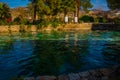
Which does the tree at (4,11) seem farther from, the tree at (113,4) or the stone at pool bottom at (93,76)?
the stone at pool bottom at (93,76)

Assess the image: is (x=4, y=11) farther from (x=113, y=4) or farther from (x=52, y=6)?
(x=113, y=4)

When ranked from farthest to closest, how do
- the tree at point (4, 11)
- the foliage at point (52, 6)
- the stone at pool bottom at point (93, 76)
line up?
the foliage at point (52, 6) → the tree at point (4, 11) → the stone at pool bottom at point (93, 76)

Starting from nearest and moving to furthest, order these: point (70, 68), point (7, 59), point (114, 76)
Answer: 1. point (114, 76)
2. point (70, 68)
3. point (7, 59)

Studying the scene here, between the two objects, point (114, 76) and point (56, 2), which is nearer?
point (114, 76)

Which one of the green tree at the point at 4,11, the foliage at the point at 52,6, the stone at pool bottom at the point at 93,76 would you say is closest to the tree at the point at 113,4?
the foliage at the point at 52,6

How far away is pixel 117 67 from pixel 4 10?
4005cm

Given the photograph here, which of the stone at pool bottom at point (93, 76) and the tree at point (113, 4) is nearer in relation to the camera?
the stone at pool bottom at point (93, 76)

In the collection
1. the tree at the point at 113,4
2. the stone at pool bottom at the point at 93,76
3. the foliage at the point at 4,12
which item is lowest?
the stone at pool bottom at the point at 93,76

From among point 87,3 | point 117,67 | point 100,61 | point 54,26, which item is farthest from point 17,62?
point 87,3

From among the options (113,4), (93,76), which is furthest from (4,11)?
(93,76)

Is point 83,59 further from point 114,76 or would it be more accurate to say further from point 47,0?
point 47,0

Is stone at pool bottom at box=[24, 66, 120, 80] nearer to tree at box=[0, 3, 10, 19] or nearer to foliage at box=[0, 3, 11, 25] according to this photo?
foliage at box=[0, 3, 11, 25]

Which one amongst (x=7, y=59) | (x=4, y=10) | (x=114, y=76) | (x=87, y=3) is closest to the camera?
(x=114, y=76)

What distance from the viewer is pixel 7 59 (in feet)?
52.2
